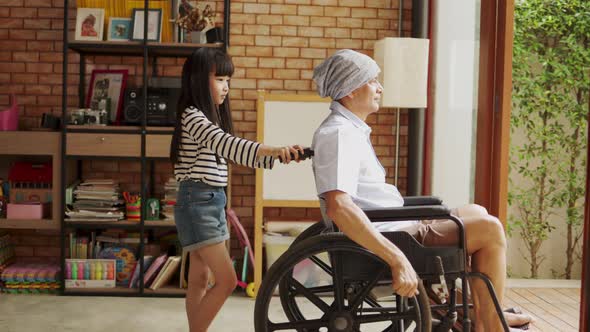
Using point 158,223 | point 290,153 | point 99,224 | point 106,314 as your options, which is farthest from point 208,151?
point 99,224

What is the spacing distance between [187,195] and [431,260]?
3.49ft

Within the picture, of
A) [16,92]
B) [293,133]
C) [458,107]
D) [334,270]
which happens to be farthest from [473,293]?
[16,92]

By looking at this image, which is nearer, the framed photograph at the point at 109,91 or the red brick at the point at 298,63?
the framed photograph at the point at 109,91

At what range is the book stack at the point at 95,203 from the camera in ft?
15.0

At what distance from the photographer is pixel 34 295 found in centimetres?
454

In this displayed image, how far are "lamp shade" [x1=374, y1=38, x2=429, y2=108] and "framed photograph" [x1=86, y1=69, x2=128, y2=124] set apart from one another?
1682 mm

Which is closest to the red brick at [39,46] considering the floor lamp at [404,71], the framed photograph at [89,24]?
the framed photograph at [89,24]

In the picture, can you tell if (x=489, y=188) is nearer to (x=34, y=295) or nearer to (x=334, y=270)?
A: (x=334, y=270)

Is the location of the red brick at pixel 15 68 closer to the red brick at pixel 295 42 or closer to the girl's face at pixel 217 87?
the red brick at pixel 295 42

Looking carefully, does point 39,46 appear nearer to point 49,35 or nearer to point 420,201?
point 49,35

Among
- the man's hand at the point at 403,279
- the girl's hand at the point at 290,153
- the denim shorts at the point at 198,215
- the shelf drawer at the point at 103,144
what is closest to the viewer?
the man's hand at the point at 403,279

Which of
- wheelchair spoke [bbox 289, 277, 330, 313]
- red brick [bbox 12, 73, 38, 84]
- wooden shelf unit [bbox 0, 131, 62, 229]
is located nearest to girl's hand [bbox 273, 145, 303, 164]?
wheelchair spoke [bbox 289, 277, 330, 313]

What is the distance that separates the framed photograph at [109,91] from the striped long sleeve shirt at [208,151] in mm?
1786

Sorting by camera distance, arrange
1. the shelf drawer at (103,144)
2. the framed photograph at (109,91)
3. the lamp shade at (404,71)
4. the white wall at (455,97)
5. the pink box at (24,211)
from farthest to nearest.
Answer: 1. the framed photograph at (109,91)
2. the pink box at (24,211)
3. the shelf drawer at (103,144)
4. the lamp shade at (404,71)
5. the white wall at (455,97)
